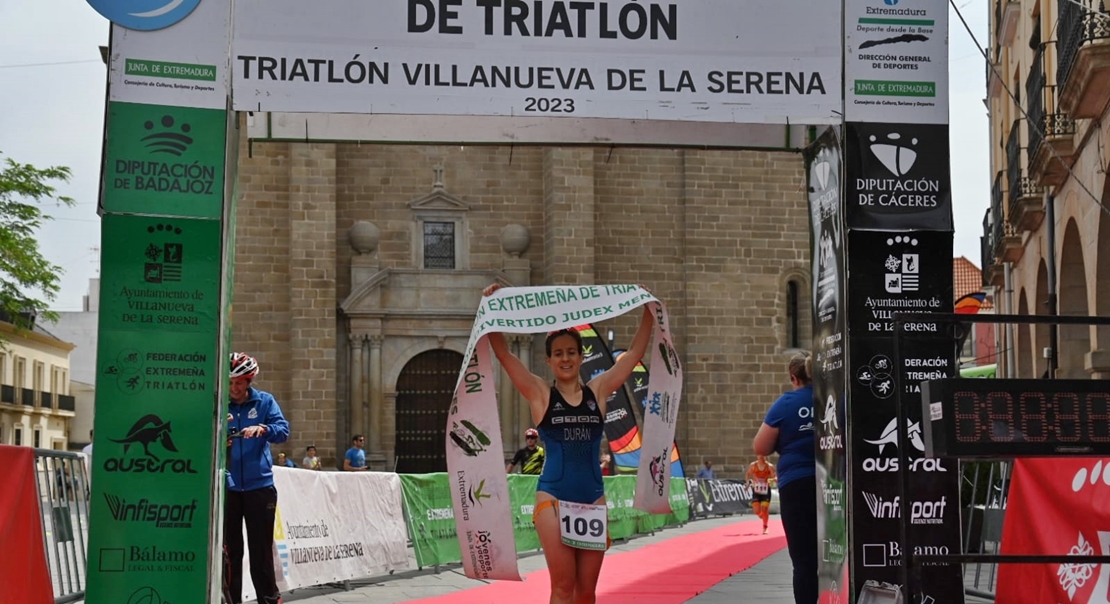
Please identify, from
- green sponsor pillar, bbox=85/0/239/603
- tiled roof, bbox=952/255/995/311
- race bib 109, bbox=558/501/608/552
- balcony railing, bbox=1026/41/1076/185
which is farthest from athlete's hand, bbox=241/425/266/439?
tiled roof, bbox=952/255/995/311

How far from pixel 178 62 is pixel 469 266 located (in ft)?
86.0

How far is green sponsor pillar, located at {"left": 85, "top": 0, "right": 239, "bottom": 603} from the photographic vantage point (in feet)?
24.7

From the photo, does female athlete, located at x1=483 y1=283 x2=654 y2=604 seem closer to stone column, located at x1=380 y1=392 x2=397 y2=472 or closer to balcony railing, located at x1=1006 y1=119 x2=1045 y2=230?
balcony railing, located at x1=1006 y1=119 x2=1045 y2=230

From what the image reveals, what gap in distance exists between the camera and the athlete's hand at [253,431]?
849cm

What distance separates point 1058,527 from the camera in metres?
8.57

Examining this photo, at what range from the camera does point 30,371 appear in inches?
2589

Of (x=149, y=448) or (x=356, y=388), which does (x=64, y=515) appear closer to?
(x=149, y=448)

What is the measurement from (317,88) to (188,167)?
2.59 ft

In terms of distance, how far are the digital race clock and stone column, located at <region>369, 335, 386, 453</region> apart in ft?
86.7

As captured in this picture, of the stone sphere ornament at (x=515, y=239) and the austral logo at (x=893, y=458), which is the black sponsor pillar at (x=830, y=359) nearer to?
the austral logo at (x=893, y=458)

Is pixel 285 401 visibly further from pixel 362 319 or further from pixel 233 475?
pixel 233 475

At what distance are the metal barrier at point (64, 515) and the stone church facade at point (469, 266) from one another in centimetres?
2193

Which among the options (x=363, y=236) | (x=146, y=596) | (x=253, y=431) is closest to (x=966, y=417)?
→ (x=253, y=431)

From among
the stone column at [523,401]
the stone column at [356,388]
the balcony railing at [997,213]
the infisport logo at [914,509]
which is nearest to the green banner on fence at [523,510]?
the infisport logo at [914,509]
